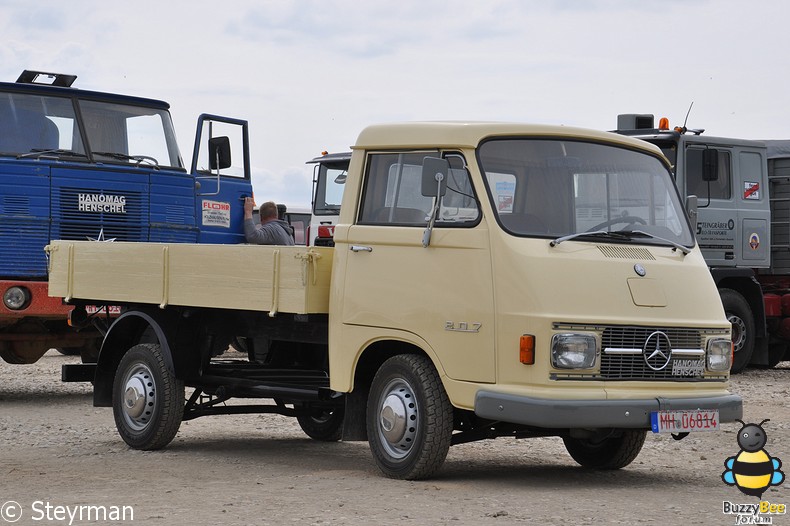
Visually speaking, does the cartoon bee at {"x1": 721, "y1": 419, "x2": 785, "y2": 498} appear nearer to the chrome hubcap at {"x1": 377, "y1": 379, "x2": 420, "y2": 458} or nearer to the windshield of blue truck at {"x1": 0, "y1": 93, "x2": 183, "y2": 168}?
the chrome hubcap at {"x1": 377, "y1": 379, "x2": 420, "y2": 458}

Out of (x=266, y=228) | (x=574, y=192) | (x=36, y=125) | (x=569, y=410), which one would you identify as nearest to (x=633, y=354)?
(x=569, y=410)

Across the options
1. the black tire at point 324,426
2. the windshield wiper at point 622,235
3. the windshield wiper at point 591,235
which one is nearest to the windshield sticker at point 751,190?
the black tire at point 324,426

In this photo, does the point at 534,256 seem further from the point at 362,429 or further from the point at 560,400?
the point at 362,429

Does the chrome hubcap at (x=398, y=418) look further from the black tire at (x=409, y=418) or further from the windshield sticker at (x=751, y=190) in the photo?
the windshield sticker at (x=751, y=190)

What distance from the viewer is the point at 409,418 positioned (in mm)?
8555

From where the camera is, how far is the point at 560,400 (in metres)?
7.95

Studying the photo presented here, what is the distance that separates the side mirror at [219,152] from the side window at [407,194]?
5366mm

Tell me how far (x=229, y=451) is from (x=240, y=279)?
5.73ft

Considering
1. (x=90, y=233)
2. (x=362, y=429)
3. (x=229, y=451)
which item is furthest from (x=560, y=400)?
(x=90, y=233)

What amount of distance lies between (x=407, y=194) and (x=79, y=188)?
6.07 m

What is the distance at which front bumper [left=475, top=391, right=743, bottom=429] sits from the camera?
791cm

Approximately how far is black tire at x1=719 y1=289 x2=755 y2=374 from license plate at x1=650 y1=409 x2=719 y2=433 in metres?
9.67

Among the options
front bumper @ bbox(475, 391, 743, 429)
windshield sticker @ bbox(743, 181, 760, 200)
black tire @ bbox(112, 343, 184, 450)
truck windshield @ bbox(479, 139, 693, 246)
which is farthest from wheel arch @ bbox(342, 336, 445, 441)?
windshield sticker @ bbox(743, 181, 760, 200)

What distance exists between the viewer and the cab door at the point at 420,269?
27.1ft
